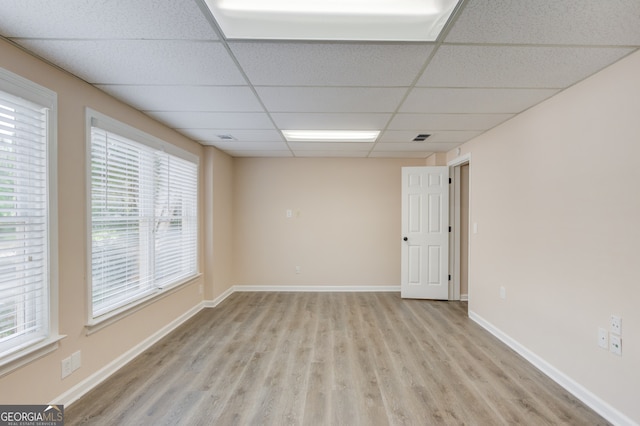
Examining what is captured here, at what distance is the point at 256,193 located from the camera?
475 cm

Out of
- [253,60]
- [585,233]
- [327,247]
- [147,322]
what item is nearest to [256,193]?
[327,247]

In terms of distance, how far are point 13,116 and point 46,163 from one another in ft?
0.97

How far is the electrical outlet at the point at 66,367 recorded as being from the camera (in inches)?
73.3

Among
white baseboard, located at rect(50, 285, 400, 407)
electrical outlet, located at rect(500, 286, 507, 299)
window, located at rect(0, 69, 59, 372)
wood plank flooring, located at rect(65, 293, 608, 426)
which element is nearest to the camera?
window, located at rect(0, 69, 59, 372)

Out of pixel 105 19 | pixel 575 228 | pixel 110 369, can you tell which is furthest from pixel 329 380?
pixel 105 19

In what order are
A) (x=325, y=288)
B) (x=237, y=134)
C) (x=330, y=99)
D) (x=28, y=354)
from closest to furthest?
(x=28, y=354) < (x=330, y=99) < (x=237, y=134) < (x=325, y=288)

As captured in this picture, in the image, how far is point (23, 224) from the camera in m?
1.62

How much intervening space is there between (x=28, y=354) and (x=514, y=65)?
3408 millimetres

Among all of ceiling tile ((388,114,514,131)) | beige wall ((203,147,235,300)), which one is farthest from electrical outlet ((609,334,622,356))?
beige wall ((203,147,235,300))

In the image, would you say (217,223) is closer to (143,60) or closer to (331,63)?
(143,60)

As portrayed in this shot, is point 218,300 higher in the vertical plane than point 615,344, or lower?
lower

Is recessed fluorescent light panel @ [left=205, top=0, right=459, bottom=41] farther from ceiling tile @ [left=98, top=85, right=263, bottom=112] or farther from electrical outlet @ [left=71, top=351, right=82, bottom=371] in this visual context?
electrical outlet @ [left=71, top=351, right=82, bottom=371]

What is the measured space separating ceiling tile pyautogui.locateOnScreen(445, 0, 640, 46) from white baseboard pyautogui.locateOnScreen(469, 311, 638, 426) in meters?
2.20

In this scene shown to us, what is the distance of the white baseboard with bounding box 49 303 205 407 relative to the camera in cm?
189
